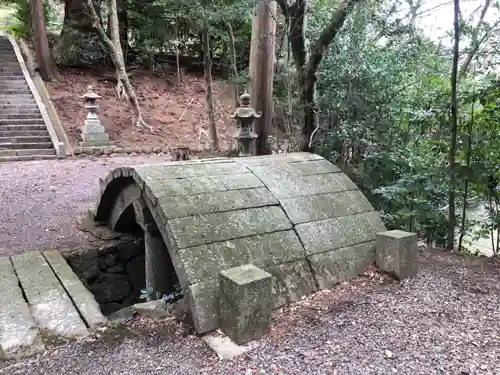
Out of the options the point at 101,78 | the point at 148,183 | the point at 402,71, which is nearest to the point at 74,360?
the point at 148,183

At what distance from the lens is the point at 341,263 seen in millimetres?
3723

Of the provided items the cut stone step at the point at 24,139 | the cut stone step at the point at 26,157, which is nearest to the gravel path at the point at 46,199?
the cut stone step at the point at 26,157

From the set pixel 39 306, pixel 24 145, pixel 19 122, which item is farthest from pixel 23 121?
pixel 39 306

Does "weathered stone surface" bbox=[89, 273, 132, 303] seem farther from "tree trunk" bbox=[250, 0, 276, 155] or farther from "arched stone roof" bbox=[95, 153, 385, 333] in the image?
"tree trunk" bbox=[250, 0, 276, 155]

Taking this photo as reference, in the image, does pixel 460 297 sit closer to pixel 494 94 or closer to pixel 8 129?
pixel 494 94

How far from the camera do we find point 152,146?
12.0 meters

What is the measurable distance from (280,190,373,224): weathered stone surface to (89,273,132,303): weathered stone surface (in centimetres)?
245

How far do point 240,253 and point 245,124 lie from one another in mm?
5032

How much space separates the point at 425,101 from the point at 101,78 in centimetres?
1196

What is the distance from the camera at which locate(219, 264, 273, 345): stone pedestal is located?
268 cm

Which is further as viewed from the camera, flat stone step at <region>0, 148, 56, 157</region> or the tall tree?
flat stone step at <region>0, 148, 56, 157</region>

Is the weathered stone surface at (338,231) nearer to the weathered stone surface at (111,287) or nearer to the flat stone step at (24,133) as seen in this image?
the weathered stone surface at (111,287)

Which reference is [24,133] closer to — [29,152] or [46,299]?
[29,152]

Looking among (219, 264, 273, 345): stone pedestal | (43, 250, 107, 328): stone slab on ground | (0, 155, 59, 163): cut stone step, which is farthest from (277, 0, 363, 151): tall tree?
(0, 155, 59, 163): cut stone step
